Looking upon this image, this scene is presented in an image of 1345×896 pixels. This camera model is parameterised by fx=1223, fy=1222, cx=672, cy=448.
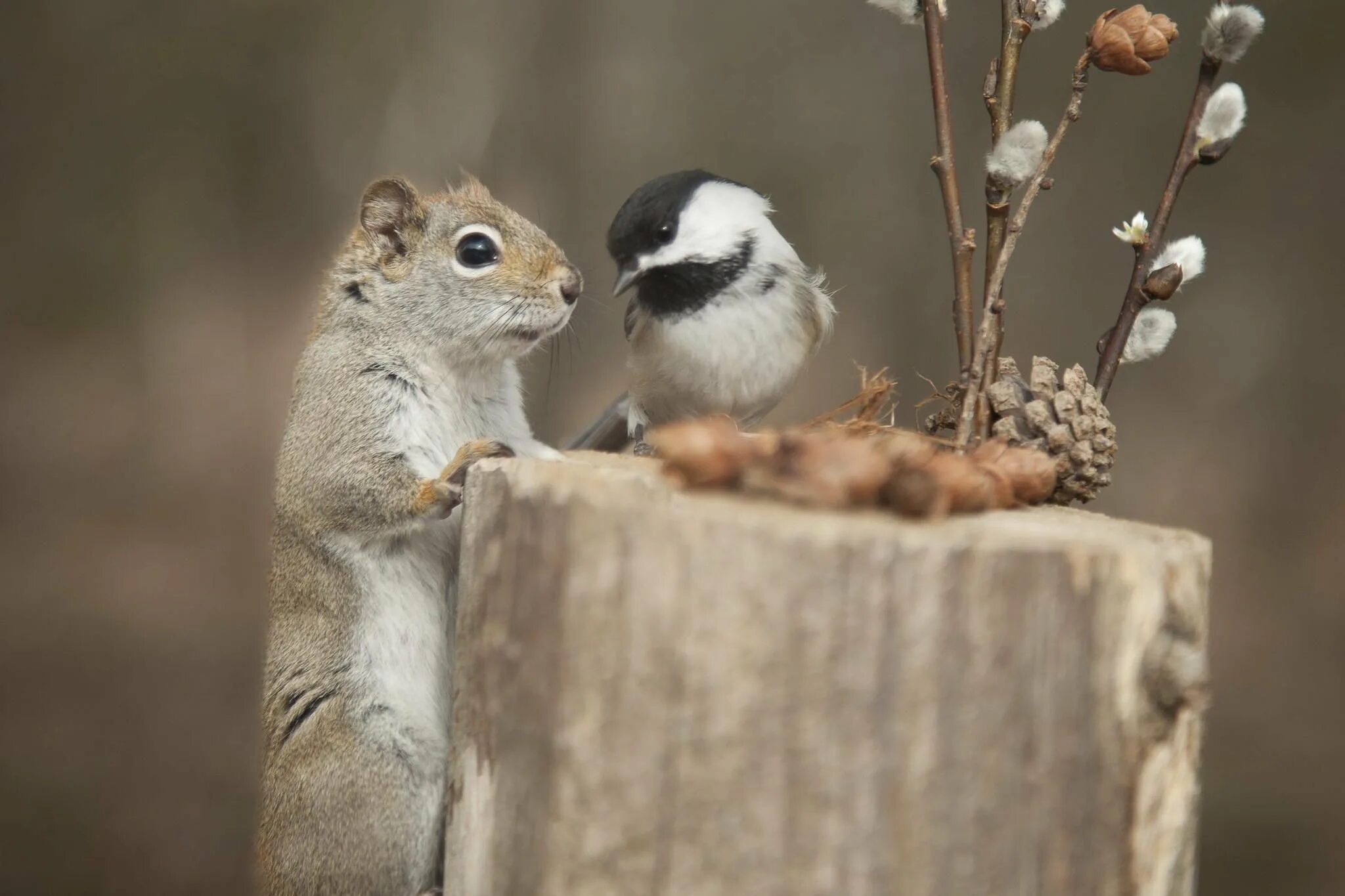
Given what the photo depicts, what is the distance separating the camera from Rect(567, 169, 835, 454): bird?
187 centimetres

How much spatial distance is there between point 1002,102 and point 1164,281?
0.98 ft

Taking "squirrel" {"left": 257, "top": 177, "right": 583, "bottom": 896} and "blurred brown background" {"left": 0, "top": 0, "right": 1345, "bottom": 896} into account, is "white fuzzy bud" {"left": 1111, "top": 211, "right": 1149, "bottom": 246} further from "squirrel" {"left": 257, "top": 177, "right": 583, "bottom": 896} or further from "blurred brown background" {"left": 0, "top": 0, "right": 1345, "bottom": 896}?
"blurred brown background" {"left": 0, "top": 0, "right": 1345, "bottom": 896}

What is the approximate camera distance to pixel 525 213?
3168mm

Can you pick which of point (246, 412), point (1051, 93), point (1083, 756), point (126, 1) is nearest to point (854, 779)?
point (1083, 756)

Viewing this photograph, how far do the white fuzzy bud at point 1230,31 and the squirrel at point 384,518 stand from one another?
83cm

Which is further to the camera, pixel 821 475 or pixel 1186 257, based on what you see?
pixel 1186 257

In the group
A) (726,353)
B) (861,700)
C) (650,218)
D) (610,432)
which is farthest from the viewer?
(610,432)

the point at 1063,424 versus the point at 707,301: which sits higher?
the point at 707,301

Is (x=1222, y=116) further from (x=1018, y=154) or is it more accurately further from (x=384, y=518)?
(x=384, y=518)

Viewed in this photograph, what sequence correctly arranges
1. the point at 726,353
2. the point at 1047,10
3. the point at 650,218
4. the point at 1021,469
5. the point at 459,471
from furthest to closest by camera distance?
the point at 726,353 < the point at 650,218 < the point at 1047,10 < the point at 459,471 < the point at 1021,469

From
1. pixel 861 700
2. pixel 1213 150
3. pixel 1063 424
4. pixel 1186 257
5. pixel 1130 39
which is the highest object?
pixel 1130 39

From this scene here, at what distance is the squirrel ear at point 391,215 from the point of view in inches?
62.4

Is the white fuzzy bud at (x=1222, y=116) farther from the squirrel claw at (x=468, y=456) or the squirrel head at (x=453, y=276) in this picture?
the squirrel claw at (x=468, y=456)

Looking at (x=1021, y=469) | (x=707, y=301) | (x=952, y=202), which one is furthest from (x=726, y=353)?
(x=1021, y=469)
